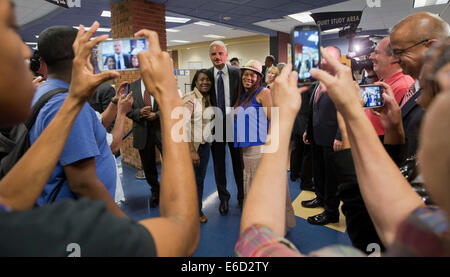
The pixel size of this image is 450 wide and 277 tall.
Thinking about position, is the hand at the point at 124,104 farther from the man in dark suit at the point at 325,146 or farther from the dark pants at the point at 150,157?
the man in dark suit at the point at 325,146

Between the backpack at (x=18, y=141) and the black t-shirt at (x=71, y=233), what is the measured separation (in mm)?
679

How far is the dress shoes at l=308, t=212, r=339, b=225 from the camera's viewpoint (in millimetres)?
2762

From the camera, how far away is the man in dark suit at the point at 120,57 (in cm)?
112

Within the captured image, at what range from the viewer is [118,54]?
113cm

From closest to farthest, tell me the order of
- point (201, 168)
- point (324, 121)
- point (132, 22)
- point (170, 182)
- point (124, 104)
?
point (170, 182)
point (124, 104)
point (324, 121)
point (201, 168)
point (132, 22)

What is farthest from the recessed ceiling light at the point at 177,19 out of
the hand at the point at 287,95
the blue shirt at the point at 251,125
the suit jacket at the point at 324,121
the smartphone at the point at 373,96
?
the hand at the point at 287,95

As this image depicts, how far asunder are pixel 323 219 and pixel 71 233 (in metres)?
2.81

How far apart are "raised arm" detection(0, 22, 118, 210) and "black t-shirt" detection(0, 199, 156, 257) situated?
1.32ft

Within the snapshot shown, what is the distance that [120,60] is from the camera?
113 cm

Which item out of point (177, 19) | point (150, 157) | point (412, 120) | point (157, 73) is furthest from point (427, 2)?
point (157, 73)

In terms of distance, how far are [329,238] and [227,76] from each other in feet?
7.11

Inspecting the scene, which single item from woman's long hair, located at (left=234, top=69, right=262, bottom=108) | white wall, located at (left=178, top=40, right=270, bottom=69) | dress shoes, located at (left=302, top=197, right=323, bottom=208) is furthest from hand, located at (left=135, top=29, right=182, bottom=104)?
white wall, located at (left=178, top=40, right=270, bottom=69)

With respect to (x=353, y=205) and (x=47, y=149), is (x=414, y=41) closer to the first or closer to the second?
(x=353, y=205)

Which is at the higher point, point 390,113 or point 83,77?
point 83,77
